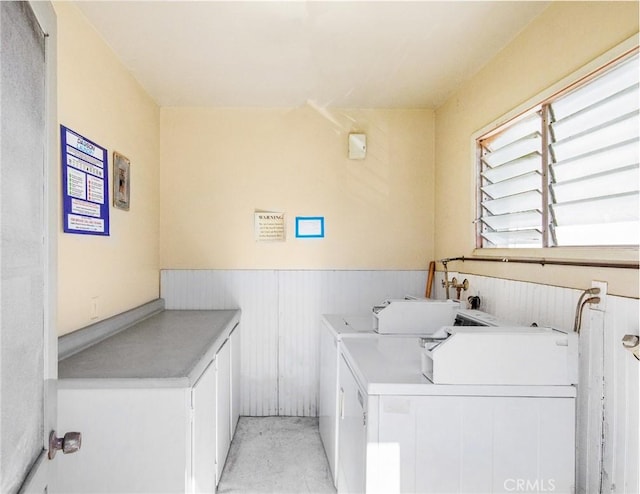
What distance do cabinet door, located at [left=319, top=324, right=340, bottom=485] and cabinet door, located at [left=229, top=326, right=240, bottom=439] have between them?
0.63m

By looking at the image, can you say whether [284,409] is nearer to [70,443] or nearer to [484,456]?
[484,456]

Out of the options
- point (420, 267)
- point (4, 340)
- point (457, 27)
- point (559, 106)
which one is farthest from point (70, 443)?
point (420, 267)

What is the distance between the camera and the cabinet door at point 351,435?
1.54 metres

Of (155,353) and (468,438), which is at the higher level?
(155,353)

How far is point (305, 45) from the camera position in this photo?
2.25 meters

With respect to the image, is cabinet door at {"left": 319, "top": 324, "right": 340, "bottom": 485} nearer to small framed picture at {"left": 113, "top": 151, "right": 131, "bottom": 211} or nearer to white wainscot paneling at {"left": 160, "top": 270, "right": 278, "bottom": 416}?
white wainscot paneling at {"left": 160, "top": 270, "right": 278, "bottom": 416}

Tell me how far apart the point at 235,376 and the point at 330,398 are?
34.1 inches

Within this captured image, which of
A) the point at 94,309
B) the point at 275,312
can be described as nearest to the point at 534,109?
the point at 275,312

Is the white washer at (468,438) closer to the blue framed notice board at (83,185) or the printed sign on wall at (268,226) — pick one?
the blue framed notice board at (83,185)

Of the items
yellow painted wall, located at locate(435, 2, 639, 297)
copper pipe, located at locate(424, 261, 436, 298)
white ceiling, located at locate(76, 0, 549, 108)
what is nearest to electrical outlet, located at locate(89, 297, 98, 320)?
white ceiling, located at locate(76, 0, 549, 108)

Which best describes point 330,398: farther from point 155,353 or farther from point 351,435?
Result: point 155,353

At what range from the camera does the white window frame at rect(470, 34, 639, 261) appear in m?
1.43

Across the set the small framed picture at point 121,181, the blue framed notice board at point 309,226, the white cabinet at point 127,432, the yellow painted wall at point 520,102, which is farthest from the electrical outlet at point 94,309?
the yellow painted wall at point 520,102

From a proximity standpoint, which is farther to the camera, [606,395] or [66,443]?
[606,395]
